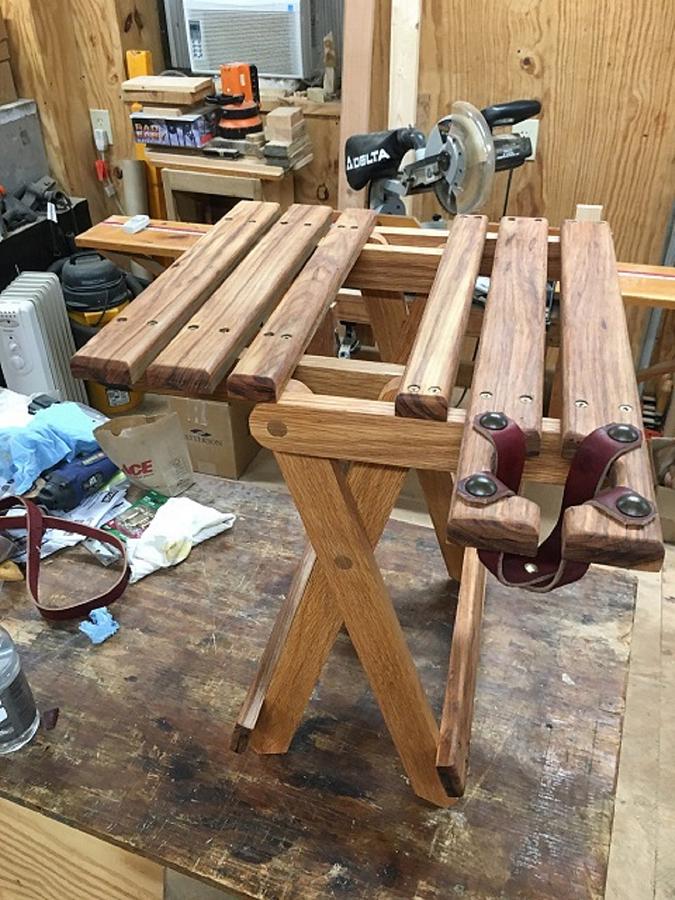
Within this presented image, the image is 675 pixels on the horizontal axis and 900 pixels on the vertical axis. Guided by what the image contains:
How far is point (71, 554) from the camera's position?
1.47 meters

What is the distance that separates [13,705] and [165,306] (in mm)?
628

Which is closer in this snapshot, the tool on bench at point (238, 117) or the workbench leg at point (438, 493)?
the workbench leg at point (438, 493)

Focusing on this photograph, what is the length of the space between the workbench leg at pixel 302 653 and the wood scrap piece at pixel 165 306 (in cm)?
29

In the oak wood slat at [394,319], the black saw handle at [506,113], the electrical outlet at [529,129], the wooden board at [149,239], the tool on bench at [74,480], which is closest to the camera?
the oak wood slat at [394,319]

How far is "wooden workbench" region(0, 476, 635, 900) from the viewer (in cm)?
98

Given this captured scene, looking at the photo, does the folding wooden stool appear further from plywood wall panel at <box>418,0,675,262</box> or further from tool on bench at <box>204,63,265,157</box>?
tool on bench at <box>204,63,265,157</box>

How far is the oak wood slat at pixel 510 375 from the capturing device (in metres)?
0.64

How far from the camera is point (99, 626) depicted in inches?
50.8

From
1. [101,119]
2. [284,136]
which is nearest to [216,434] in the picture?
[284,136]

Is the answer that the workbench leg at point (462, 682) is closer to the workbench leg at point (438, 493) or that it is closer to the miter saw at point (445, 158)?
the workbench leg at point (438, 493)

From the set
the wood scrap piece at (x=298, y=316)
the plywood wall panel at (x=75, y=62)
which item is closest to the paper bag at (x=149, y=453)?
the wood scrap piece at (x=298, y=316)

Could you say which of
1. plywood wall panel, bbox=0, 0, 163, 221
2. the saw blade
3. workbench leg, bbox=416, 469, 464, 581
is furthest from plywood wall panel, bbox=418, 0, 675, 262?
workbench leg, bbox=416, 469, 464, 581

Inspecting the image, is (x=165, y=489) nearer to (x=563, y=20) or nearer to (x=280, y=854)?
(x=280, y=854)

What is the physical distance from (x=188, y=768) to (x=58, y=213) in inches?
95.0
